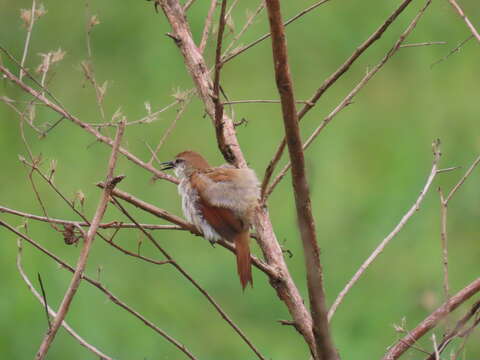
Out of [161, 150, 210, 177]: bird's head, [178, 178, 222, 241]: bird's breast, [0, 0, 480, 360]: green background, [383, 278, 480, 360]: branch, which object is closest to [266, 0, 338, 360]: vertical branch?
[383, 278, 480, 360]: branch

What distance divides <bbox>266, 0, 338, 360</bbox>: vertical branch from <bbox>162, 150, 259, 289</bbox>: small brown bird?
4.20 feet

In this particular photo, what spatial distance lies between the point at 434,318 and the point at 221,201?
5.58 feet

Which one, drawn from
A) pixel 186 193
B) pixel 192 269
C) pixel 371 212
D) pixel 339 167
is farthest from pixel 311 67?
pixel 186 193

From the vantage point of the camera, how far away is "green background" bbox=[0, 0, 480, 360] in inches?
252

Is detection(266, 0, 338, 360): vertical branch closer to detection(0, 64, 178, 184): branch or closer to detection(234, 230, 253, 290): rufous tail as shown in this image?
detection(234, 230, 253, 290): rufous tail

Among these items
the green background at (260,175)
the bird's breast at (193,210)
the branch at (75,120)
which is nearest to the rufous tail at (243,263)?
the bird's breast at (193,210)

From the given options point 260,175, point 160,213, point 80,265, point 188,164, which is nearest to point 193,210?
point 188,164

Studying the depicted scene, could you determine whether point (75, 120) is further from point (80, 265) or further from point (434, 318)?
point (434, 318)

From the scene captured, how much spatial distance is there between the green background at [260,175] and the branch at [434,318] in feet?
9.91

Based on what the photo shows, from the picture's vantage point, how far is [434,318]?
9.21ft

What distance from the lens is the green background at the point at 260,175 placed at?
21.0 feet

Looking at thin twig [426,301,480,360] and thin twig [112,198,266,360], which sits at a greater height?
thin twig [112,198,266,360]

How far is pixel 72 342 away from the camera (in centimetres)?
605

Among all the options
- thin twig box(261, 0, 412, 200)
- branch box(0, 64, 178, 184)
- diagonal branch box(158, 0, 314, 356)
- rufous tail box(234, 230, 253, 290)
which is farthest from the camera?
rufous tail box(234, 230, 253, 290)
